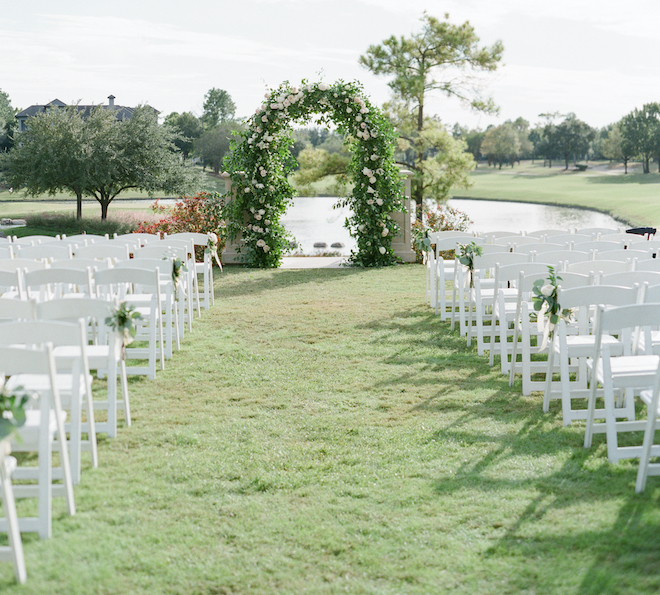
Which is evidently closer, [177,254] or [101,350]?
[101,350]

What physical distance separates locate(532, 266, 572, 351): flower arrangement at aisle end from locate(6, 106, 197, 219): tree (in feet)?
66.3

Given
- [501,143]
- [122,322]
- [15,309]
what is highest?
[501,143]

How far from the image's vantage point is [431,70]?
64.0 feet

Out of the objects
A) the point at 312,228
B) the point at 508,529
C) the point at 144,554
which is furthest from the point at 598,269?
the point at 312,228

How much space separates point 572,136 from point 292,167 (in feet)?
225

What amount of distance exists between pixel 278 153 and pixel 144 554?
34.5 ft

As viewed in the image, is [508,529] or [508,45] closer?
[508,529]

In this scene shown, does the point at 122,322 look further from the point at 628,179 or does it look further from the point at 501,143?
the point at 501,143

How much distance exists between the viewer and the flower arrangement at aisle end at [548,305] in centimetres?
471

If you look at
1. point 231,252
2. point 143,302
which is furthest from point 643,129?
point 143,302

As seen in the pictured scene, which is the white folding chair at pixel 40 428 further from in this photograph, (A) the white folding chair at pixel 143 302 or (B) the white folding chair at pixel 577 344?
(B) the white folding chair at pixel 577 344

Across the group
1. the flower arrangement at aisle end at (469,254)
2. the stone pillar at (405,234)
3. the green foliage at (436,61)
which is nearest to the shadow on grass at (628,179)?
the green foliage at (436,61)

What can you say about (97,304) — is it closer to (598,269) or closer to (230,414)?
(230,414)

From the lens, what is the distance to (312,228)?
2584 cm
